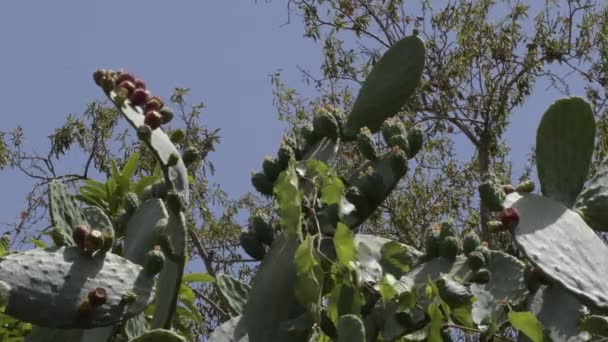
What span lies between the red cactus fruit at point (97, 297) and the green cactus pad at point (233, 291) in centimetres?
26

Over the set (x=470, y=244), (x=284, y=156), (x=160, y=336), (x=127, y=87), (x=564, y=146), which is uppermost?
(x=127, y=87)

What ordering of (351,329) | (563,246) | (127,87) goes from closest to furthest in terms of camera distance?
(351,329), (563,246), (127,87)

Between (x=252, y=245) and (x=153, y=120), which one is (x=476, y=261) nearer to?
(x=252, y=245)

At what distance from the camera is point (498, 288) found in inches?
85.7

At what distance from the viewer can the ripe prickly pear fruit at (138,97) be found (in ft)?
8.47

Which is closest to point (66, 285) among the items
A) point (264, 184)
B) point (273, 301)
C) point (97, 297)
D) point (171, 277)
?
point (97, 297)

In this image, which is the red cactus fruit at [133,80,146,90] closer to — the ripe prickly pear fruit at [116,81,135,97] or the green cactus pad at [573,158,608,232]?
the ripe prickly pear fruit at [116,81,135,97]

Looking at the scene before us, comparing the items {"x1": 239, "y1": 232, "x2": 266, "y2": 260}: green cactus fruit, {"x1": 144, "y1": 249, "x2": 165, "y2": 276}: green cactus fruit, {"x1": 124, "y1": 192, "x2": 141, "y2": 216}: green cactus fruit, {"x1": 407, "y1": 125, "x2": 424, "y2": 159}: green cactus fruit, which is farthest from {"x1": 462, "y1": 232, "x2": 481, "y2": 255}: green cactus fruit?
{"x1": 124, "y1": 192, "x2": 141, "y2": 216}: green cactus fruit

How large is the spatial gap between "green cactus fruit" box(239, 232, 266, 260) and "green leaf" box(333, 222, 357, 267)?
0.37m

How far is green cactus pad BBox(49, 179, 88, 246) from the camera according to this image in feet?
8.01

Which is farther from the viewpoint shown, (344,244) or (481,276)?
(481,276)

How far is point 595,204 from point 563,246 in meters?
0.28

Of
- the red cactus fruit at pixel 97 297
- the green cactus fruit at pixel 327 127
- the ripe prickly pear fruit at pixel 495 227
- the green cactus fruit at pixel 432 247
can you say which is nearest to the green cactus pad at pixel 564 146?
the ripe prickly pear fruit at pixel 495 227

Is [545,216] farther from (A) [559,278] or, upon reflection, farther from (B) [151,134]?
(B) [151,134]
